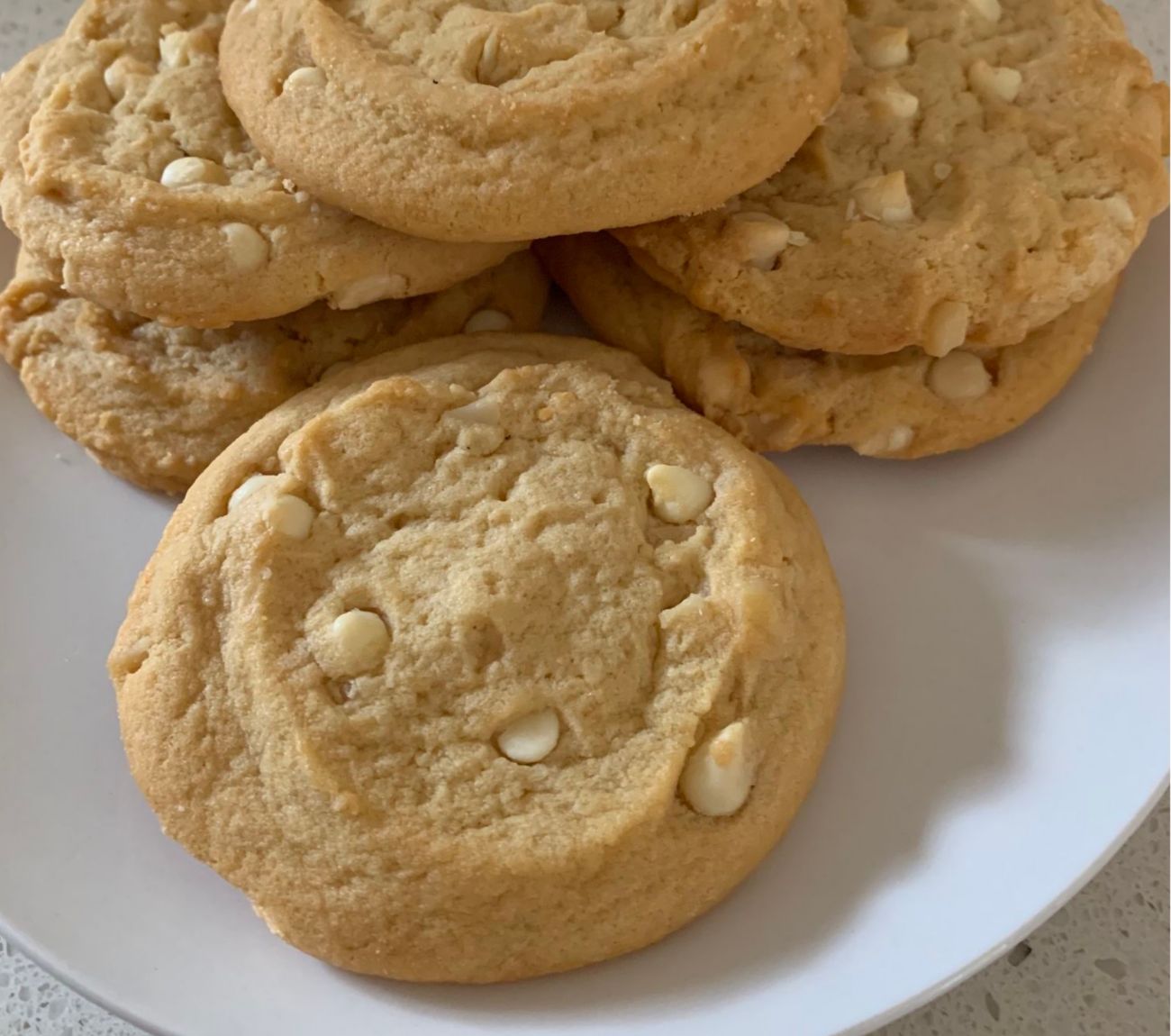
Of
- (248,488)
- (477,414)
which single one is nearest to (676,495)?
(477,414)

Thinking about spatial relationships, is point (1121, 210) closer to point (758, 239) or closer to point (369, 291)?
point (758, 239)

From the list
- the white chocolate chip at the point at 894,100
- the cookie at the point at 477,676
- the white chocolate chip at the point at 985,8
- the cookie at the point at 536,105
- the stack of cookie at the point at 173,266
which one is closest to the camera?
the cookie at the point at 477,676

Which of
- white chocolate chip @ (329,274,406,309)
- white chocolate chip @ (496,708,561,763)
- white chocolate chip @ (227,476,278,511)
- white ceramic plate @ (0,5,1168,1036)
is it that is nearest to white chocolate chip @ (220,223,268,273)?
white chocolate chip @ (329,274,406,309)

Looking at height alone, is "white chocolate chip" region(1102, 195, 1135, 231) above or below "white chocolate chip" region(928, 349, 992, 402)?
above

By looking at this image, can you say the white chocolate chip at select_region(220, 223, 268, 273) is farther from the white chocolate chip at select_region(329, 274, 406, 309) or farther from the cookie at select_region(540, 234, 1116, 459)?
the cookie at select_region(540, 234, 1116, 459)

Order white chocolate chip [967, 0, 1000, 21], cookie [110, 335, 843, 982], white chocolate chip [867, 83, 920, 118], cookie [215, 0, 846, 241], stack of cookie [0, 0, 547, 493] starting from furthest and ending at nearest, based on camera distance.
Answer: white chocolate chip [967, 0, 1000, 21]
white chocolate chip [867, 83, 920, 118]
stack of cookie [0, 0, 547, 493]
cookie [215, 0, 846, 241]
cookie [110, 335, 843, 982]

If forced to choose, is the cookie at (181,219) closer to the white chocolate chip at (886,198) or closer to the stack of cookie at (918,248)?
the stack of cookie at (918,248)

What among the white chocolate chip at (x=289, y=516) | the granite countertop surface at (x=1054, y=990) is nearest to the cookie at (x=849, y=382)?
the white chocolate chip at (x=289, y=516)
